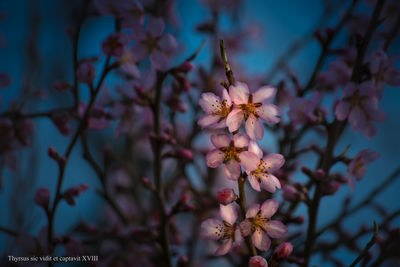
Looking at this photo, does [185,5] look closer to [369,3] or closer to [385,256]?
[369,3]

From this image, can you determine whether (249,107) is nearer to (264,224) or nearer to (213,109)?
(213,109)

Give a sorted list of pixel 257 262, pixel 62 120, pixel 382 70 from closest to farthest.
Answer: pixel 257 262, pixel 382 70, pixel 62 120

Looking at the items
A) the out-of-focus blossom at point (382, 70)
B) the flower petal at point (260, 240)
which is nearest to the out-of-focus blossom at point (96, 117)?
the flower petal at point (260, 240)

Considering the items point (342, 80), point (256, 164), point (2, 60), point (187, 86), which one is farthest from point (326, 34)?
point (2, 60)

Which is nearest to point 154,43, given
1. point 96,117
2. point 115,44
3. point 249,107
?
point 115,44

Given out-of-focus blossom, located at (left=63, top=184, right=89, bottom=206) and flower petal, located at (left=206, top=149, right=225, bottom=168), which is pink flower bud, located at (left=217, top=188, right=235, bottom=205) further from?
out-of-focus blossom, located at (left=63, top=184, right=89, bottom=206)

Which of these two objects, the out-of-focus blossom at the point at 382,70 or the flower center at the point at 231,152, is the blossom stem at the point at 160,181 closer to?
the flower center at the point at 231,152
